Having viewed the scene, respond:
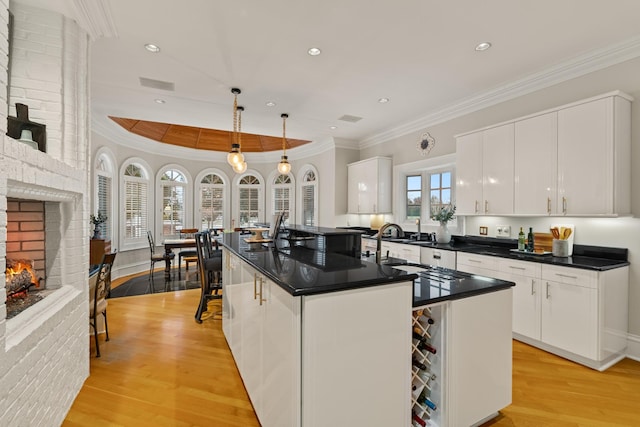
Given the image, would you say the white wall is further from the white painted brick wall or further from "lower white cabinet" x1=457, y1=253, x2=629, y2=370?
the white painted brick wall

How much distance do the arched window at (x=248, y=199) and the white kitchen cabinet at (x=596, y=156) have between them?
6864 millimetres

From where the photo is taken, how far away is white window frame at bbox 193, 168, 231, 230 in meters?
7.74

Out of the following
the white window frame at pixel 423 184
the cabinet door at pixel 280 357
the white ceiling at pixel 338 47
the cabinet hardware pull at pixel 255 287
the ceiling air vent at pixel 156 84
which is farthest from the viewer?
the white window frame at pixel 423 184

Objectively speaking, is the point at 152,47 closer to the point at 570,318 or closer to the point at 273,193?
the point at 570,318

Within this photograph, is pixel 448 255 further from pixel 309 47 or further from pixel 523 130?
pixel 309 47

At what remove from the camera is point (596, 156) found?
278 cm

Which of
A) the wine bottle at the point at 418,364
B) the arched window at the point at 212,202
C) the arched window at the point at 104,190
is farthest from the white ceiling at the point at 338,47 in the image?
the arched window at the point at 212,202

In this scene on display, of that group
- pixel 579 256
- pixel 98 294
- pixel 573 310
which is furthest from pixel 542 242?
pixel 98 294

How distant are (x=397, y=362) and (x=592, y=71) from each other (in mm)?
3583

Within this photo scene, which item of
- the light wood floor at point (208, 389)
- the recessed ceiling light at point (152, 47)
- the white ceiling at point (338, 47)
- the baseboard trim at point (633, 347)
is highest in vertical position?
the white ceiling at point (338, 47)

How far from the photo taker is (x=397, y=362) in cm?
156

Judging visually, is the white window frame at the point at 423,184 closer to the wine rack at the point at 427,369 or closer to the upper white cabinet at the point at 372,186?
the upper white cabinet at the point at 372,186

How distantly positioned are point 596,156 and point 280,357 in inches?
129

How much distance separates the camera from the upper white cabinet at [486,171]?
3527 mm
